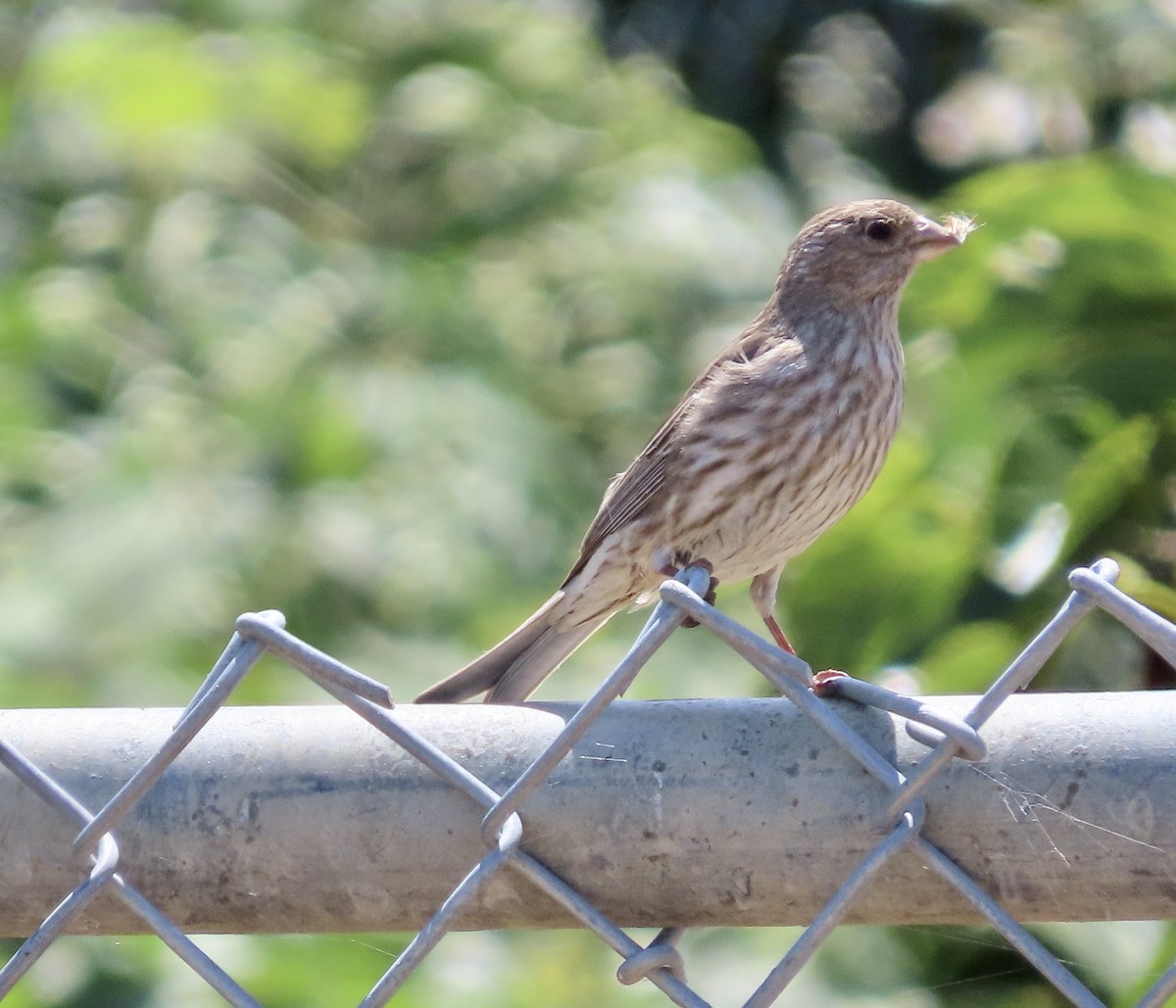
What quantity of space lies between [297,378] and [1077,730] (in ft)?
14.5

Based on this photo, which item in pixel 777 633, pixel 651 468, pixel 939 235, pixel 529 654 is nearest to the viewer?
pixel 529 654

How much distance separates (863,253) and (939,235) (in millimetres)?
273

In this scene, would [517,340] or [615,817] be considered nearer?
[615,817]

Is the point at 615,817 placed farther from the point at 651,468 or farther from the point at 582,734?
the point at 651,468

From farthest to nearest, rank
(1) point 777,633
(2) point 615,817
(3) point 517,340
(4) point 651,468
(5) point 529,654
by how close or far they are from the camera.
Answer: (3) point 517,340 → (4) point 651,468 → (1) point 777,633 → (5) point 529,654 → (2) point 615,817

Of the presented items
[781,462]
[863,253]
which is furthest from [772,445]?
[863,253]

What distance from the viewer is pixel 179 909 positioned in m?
1.75

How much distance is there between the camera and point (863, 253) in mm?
4469

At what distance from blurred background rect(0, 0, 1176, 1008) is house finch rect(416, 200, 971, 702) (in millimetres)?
132

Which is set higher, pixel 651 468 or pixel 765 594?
pixel 651 468

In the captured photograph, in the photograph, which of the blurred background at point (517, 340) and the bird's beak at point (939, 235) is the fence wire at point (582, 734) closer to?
the blurred background at point (517, 340)

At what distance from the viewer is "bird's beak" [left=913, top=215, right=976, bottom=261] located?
4109 mm

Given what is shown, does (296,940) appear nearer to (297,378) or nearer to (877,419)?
(877,419)

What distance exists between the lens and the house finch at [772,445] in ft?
13.2
